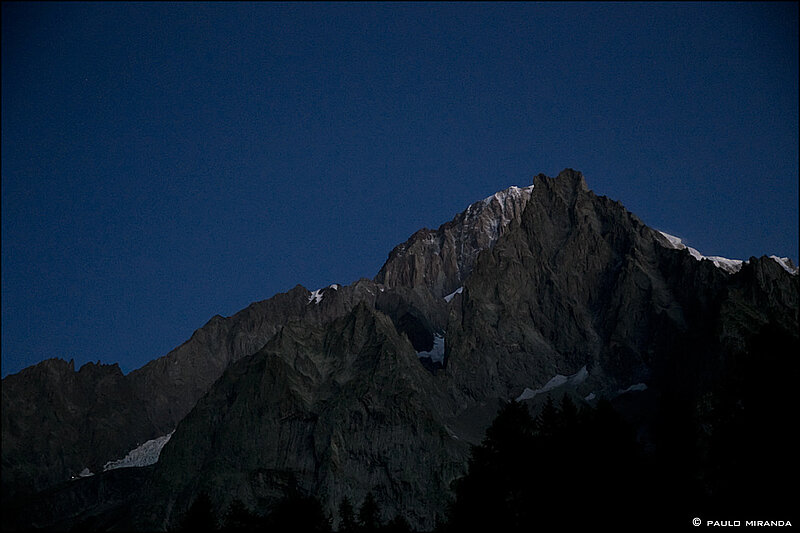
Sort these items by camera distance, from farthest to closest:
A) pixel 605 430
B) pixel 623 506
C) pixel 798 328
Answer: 1. pixel 798 328
2. pixel 605 430
3. pixel 623 506

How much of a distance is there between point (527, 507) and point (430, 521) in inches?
5220

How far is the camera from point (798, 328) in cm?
18688

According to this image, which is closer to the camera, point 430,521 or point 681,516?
point 681,516

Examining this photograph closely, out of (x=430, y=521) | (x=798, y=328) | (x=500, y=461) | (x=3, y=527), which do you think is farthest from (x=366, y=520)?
(x=798, y=328)

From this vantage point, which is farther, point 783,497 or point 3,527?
point 3,527

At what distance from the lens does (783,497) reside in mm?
49688

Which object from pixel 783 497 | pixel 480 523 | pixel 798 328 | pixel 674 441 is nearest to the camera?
pixel 783 497

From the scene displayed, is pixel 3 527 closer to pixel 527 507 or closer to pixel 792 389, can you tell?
pixel 527 507

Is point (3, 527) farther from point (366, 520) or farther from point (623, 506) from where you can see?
point (623, 506)

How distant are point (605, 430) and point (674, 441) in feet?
54.8

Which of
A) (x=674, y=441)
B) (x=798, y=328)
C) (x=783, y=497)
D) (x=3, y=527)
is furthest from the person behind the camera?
(x=798, y=328)

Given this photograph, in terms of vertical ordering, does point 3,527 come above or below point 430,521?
above

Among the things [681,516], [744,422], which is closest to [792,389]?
[744,422]

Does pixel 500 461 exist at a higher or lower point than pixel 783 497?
higher
